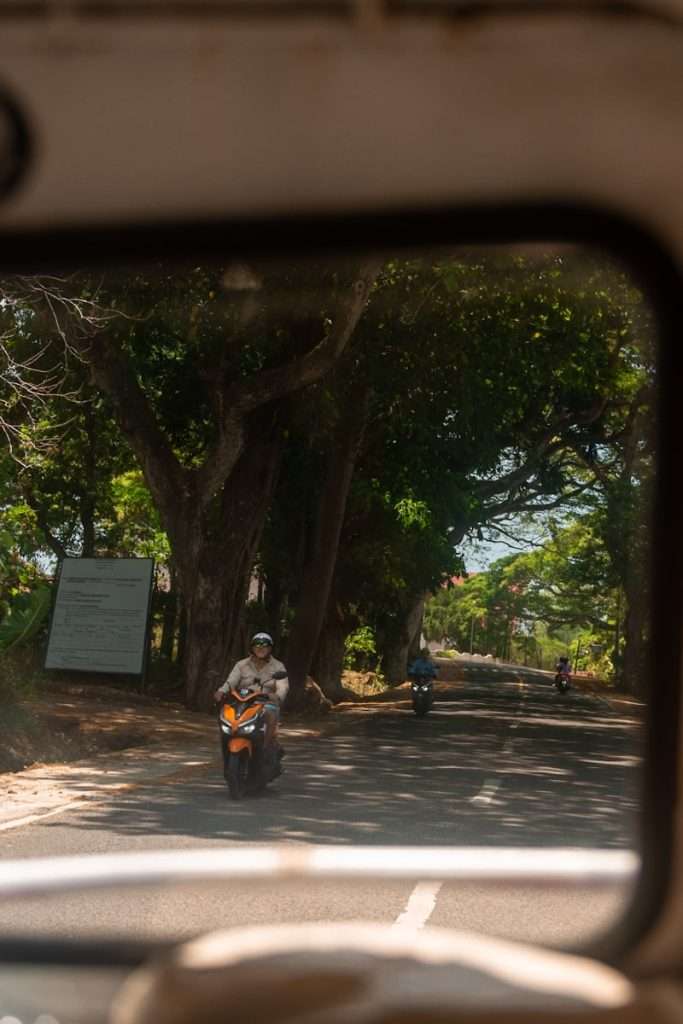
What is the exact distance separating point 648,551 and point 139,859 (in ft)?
2.57

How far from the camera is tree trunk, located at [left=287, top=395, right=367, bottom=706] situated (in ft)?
84.4

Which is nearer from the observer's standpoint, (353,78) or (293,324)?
(353,78)

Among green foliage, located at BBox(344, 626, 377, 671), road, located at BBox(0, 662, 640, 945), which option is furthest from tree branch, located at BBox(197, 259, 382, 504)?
green foliage, located at BBox(344, 626, 377, 671)

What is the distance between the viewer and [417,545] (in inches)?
1204

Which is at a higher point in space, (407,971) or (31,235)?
(31,235)

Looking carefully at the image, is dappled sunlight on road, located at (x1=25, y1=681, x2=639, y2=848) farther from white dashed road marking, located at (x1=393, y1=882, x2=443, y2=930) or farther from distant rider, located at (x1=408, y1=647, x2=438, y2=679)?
distant rider, located at (x1=408, y1=647, x2=438, y2=679)

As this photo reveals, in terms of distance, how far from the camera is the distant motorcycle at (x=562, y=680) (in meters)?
46.5

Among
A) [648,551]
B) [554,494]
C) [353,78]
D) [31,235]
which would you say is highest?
[554,494]

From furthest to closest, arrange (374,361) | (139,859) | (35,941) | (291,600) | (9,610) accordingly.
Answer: (291,600), (374,361), (9,610), (35,941), (139,859)

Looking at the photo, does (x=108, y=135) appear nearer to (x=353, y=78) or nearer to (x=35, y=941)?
(x=353, y=78)

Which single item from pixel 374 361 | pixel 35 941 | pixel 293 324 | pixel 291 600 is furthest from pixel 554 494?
pixel 35 941

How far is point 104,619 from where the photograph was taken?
2422cm

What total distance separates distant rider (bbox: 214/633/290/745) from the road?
0.84m

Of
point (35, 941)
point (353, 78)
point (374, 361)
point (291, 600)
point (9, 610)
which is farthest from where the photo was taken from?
point (291, 600)
